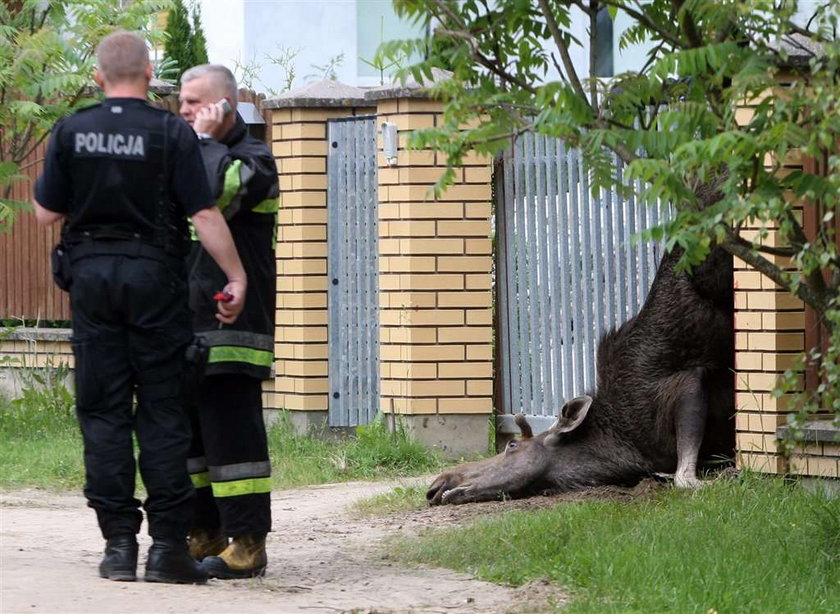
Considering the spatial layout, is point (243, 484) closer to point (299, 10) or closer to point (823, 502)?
point (823, 502)

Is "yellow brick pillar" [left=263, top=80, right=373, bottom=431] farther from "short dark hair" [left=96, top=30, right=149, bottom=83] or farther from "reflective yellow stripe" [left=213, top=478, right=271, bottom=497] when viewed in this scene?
"short dark hair" [left=96, top=30, right=149, bottom=83]

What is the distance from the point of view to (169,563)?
5.92m

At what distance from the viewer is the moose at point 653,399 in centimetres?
868

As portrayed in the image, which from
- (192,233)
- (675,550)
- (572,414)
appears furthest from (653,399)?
(192,233)

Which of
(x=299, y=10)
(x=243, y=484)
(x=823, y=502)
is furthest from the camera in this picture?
(x=299, y=10)

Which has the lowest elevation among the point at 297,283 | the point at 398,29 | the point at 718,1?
the point at 297,283

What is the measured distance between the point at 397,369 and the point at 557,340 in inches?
45.7

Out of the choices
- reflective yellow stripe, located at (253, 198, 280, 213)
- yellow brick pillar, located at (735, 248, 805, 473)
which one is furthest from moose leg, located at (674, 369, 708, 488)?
reflective yellow stripe, located at (253, 198, 280, 213)

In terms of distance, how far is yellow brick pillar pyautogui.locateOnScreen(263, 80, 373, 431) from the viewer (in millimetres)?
11578

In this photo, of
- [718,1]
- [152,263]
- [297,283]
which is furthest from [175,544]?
[297,283]

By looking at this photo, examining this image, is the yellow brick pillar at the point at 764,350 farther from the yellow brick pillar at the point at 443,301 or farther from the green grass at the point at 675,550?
the yellow brick pillar at the point at 443,301

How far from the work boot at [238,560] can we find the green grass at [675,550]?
→ 2.98 feet

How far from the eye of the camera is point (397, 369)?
35.6 feet

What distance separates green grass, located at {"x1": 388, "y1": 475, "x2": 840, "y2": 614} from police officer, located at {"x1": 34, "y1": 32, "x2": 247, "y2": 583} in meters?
1.49
